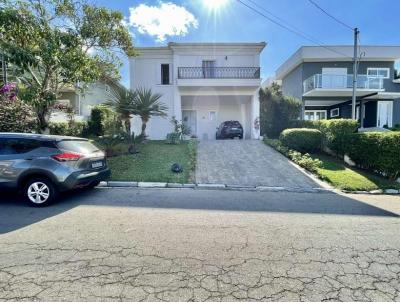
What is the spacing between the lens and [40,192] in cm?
555

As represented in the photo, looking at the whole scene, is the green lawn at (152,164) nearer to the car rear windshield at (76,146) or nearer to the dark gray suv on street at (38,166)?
the car rear windshield at (76,146)

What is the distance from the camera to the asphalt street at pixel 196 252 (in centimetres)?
269

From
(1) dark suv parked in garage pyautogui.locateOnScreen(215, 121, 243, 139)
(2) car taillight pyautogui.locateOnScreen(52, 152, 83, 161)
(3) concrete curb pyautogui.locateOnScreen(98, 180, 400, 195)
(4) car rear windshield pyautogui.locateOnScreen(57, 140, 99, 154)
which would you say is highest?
(1) dark suv parked in garage pyautogui.locateOnScreen(215, 121, 243, 139)

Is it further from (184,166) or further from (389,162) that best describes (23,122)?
(389,162)

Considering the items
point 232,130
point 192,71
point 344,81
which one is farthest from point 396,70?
point 192,71

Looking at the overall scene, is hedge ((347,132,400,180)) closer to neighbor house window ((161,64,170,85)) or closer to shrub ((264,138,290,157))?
Answer: shrub ((264,138,290,157))

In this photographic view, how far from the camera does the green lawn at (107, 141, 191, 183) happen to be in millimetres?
8773

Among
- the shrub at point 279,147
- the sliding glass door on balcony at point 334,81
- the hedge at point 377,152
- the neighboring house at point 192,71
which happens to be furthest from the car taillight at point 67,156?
the sliding glass door on balcony at point 334,81

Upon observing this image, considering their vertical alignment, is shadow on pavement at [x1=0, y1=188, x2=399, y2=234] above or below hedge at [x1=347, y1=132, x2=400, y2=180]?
below

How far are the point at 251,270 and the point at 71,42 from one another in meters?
9.04

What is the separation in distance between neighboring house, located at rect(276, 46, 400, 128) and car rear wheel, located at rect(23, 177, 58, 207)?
19958 millimetres

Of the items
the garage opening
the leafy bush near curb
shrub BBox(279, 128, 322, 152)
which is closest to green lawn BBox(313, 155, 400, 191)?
shrub BBox(279, 128, 322, 152)

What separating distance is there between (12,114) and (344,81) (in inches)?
861

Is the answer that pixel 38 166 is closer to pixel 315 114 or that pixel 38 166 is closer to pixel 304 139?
pixel 304 139
